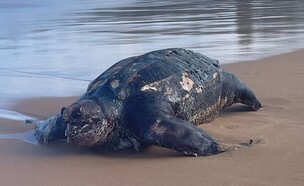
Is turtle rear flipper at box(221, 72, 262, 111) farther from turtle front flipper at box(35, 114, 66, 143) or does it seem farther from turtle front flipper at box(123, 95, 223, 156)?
turtle front flipper at box(35, 114, 66, 143)

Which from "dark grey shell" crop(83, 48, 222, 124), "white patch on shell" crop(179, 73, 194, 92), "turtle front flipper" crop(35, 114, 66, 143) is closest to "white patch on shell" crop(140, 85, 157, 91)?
"dark grey shell" crop(83, 48, 222, 124)

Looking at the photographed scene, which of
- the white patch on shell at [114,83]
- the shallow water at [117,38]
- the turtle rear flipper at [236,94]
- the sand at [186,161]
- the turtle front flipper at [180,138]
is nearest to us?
the sand at [186,161]

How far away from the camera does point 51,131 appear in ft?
15.2

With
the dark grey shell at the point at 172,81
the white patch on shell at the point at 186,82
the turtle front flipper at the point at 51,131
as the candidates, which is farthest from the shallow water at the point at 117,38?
the white patch on shell at the point at 186,82

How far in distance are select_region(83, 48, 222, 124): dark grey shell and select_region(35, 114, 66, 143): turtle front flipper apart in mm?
297

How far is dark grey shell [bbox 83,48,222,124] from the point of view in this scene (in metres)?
4.60

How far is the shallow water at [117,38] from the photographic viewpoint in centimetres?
818

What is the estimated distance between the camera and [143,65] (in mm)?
4852

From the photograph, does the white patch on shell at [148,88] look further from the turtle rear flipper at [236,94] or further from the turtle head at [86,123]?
the turtle rear flipper at [236,94]

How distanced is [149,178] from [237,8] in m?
14.1

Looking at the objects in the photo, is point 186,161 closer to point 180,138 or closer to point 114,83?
point 180,138

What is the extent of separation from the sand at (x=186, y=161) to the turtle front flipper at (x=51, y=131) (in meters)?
0.07

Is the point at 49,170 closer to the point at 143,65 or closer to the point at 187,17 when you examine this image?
the point at 143,65

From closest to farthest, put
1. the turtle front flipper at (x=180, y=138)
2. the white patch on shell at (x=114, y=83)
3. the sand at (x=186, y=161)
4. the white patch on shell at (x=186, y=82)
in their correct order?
the sand at (x=186, y=161) → the turtle front flipper at (x=180, y=138) → the white patch on shell at (x=114, y=83) → the white patch on shell at (x=186, y=82)
